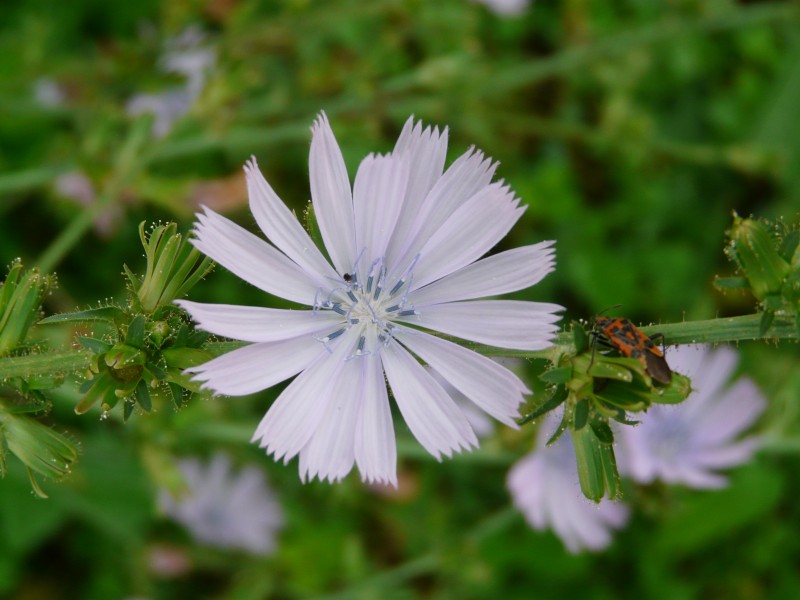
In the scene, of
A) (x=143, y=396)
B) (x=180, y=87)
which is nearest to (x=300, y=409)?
(x=143, y=396)

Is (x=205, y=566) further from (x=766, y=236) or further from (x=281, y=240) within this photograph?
(x=766, y=236)

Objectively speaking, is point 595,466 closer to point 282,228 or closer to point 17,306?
point 282,228

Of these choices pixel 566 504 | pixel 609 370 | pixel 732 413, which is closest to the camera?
pixel 609 370

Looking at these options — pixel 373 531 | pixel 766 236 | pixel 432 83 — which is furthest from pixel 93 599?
pixel 766 236

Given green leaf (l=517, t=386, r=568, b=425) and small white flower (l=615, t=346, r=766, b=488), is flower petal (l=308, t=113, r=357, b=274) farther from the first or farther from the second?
small white flower (l=615, t=346, r=766, b=488)

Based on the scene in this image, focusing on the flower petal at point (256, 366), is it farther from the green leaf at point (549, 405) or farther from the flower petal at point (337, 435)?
the green leaf at point (549, 405)

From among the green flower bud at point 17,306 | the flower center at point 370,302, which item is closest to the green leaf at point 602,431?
the flower center at point 370,302

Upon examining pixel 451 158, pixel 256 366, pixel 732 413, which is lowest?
pixel 256 366

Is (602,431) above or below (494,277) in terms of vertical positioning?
below
